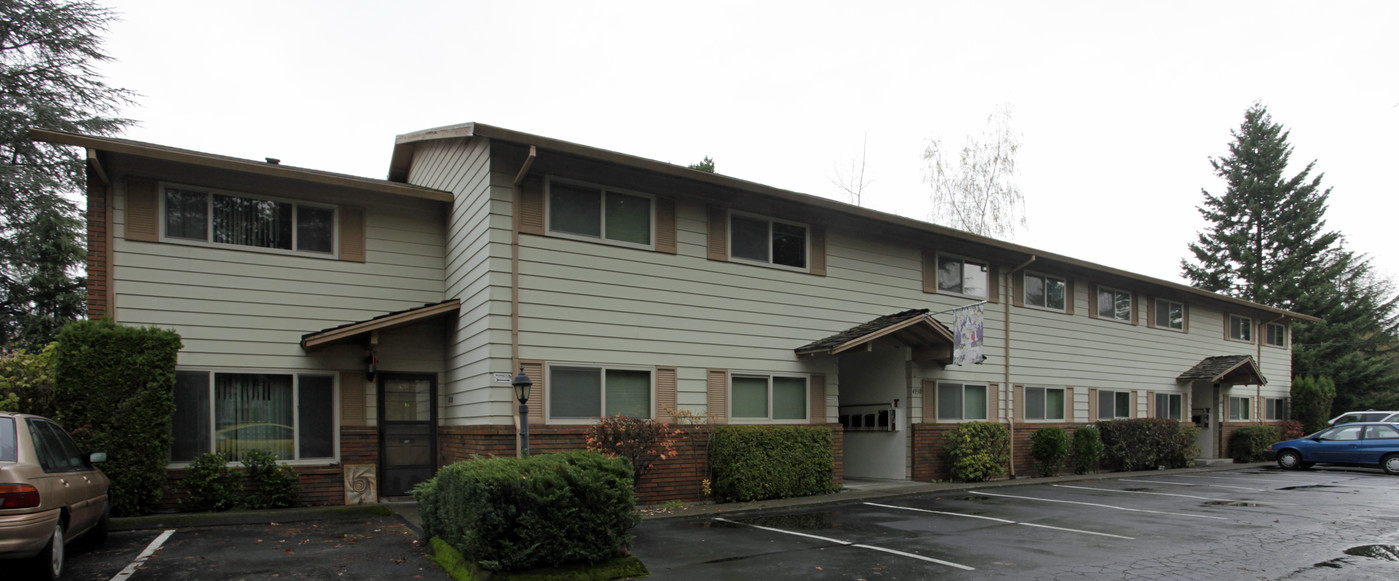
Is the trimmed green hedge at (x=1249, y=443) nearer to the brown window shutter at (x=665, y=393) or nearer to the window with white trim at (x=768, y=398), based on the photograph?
the window with white trim at (x=768, y=398)

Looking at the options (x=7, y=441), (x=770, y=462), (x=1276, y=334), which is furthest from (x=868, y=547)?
(x=1276, y=334)

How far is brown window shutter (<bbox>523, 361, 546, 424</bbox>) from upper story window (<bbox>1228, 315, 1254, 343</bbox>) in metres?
24.6

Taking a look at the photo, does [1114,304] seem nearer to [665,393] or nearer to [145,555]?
[665,393]

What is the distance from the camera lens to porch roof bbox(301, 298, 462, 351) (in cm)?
1173

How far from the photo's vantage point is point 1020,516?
39.2 feet

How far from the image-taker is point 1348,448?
21578 millimetres

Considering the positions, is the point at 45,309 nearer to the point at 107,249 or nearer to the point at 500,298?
the point at 107,249

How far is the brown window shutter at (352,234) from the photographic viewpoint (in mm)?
12805

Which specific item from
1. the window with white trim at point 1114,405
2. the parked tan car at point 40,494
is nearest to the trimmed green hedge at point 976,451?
the window with white trim at point 1114,405

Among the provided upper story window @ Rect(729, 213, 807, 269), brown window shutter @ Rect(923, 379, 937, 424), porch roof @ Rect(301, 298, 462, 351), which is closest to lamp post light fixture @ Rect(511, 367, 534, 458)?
porch roof @ Rect(301, 298, 462, 351)

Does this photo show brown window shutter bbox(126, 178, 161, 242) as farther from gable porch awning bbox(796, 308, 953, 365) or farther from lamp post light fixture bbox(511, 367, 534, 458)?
gable porch awning bbox(796, 308, 953, 365)

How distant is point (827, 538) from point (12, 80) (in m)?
24.5

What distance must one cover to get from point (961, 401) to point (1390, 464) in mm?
12154

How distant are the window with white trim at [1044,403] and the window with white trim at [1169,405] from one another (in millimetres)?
5217
